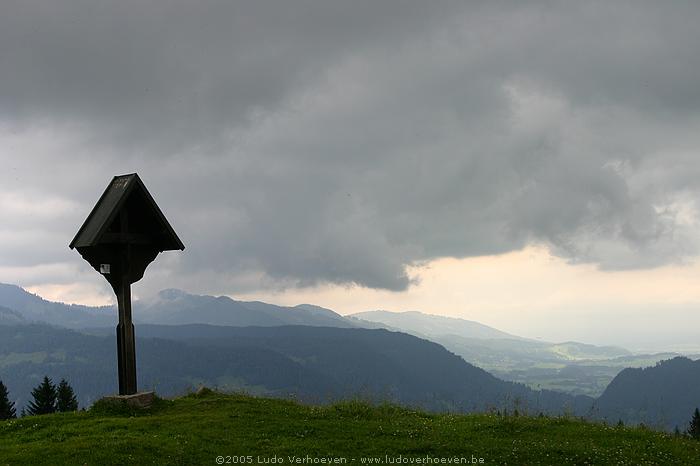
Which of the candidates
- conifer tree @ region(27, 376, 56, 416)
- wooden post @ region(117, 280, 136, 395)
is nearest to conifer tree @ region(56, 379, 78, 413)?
conifer tree @ region(27, 376, 56, 416)

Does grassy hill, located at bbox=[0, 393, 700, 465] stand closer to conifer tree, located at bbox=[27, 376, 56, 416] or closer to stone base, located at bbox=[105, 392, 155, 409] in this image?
stone base, located at bbox=[105, 392, 155, 409]

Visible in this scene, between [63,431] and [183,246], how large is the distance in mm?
8736

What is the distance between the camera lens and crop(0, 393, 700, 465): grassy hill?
15484 millimetres

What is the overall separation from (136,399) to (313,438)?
802cm

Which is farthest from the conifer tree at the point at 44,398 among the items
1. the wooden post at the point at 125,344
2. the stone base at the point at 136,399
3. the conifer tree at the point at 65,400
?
the stone base at the point at 136,399

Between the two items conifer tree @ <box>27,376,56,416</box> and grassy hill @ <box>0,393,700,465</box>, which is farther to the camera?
conifer tree @ <box>27,376,56,416</box>

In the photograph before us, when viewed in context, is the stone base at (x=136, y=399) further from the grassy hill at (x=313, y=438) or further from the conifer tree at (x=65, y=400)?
the conifer tree at (x=65, y=400)

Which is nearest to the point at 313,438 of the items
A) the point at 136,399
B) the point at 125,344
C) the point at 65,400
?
the point at 136,399

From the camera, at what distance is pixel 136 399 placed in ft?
72.0

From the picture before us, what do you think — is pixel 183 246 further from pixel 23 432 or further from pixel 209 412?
pixel 23 432

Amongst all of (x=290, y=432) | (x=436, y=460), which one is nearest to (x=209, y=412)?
(x=290, y=432)

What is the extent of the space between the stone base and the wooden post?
2.78 ft

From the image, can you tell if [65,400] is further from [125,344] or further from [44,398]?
[125,344]

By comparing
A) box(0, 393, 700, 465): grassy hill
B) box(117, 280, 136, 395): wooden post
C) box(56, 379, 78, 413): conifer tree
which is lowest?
box(56, 379, 78, 413): conifer tree
